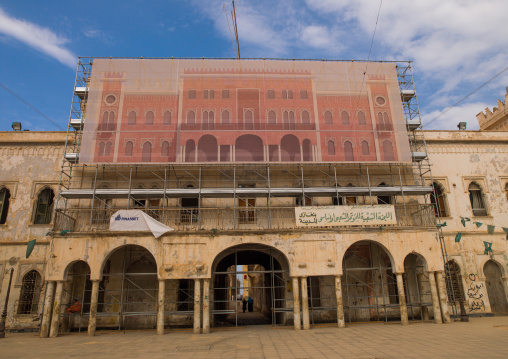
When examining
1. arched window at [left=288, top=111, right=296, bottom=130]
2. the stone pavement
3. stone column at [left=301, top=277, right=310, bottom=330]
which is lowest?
the stone pavement

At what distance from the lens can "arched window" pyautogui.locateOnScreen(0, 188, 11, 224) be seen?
58.3ft

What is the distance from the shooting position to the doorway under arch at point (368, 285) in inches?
655

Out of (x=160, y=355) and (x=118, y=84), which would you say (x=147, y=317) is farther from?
(x=118, y=84)

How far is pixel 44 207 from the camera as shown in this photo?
1795 centimetres

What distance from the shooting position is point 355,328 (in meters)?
14.2

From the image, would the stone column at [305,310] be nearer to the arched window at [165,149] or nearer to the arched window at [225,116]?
the arched window at [225,116]

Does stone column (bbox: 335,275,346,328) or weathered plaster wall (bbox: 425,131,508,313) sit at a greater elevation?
weathered plaster wall (bbox: 425,131,508,313)

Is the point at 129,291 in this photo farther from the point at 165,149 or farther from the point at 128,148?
the point at 165,149

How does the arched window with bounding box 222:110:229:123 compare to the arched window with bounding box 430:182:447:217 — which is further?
the arched window with bounding box 430:182:447:217

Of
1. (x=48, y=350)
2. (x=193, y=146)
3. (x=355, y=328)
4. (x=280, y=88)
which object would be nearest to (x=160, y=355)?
(x=48, y=350)

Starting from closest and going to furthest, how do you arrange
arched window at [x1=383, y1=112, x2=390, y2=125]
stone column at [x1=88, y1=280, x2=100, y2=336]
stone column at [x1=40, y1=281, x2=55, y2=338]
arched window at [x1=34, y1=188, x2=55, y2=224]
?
stone column at [x1=40, y1=281, x2=55, y2=338], stone column at [x1=88, y1=280, x2=100, y2=336], arched window at [x1=34, y1=188, x2=55, y2=224], arched window at [x1=383, y1=112, x2=390, y2=125]

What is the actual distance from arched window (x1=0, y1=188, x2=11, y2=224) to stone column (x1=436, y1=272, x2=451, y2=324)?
21.0 m

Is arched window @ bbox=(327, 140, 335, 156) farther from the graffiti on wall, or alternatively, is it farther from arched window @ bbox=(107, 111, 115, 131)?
arched window @ bbox=(107, 111, 115, 131)

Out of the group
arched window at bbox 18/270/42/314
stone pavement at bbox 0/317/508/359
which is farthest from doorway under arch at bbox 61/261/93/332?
arched window at bbox 18/270/42/314
